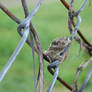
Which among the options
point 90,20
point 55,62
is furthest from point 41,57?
point 90,20

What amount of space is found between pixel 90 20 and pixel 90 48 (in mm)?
3985

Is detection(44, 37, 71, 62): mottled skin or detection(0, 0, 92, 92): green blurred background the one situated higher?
detection(44, 37, 71, 62): mottled skin

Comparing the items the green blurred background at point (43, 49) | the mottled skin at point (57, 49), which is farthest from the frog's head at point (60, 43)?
the green blurred background at point (43, 49)

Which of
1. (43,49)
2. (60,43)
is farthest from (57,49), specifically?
(43,49)

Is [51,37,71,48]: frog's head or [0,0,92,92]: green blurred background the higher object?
[51,37,71,48]: frog's head

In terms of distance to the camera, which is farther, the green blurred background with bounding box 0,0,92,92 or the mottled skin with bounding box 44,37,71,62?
the green blurred background with bounding box 0,0,92,92

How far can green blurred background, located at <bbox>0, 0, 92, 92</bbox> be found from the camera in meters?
2.65

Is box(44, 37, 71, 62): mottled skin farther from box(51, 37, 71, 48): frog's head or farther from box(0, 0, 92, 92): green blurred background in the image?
box(0, 0, 92, 92): green blurred background

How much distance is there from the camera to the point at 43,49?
335 centimetres

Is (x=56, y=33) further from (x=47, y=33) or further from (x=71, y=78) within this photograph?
(x=71, y=78)

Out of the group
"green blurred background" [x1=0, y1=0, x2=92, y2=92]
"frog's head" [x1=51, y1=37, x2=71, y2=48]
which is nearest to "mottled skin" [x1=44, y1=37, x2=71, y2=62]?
"frog's head" [x1=51, y1=37, x2=71, y2=48]

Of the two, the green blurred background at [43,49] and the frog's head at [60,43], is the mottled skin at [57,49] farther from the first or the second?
the green blurred background at [43,49]

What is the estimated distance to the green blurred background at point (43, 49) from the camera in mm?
2650

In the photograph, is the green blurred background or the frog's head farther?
the green blurred background
